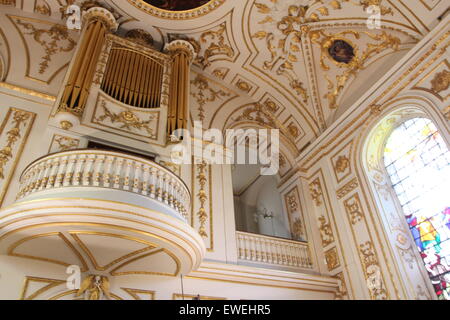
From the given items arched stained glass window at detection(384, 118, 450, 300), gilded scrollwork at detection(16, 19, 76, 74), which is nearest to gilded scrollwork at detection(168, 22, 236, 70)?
gilded scrollwork at detection(16, 19, 76, 74)

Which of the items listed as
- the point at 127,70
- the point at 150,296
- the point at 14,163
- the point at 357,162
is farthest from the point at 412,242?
the point at 14,163

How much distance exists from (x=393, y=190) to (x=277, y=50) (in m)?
4.26

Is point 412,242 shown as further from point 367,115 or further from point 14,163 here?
point 14,163

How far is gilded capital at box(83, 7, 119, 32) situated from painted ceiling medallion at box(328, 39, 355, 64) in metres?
5.08

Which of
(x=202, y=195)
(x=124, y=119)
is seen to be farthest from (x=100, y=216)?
(x=202, y=195)

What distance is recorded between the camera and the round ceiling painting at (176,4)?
8422mm

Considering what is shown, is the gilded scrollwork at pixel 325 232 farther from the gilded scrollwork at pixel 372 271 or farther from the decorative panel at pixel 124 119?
the decorative panel at pixel 124 119

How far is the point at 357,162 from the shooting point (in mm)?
7676

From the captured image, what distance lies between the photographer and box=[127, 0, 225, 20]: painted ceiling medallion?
27.5 ft

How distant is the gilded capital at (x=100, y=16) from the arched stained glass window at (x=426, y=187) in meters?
6.73

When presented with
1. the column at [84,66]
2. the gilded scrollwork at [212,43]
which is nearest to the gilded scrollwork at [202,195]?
the column at [84,66]

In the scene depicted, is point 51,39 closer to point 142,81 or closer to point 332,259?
point 142,81

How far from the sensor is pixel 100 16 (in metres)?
7.94

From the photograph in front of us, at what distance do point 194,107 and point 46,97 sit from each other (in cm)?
329
